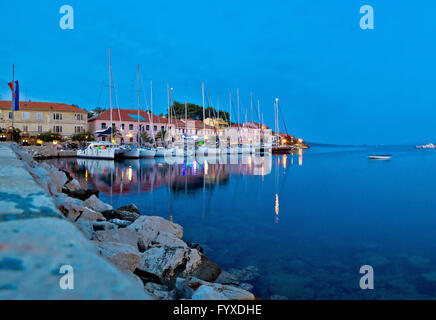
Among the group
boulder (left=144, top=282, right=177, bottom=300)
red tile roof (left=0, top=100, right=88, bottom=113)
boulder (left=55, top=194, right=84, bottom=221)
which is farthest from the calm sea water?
red tile roof (left=0, top=100, right=88, bottom=113)

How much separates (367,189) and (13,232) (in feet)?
74.7

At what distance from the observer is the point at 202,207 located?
13.6m

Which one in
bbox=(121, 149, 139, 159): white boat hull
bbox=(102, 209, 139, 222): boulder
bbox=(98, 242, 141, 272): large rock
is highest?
bbox=(121, 149, 139, 159): white boat hull

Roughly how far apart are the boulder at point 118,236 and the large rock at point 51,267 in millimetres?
3839

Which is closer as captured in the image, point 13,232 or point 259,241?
point 13,232

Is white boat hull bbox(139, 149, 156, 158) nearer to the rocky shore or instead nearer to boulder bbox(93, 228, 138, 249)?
the rocky shore

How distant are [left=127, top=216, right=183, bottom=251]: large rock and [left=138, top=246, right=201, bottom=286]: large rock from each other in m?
0.91

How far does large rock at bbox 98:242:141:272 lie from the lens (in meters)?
4.63

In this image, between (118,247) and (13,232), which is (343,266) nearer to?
(118,247)

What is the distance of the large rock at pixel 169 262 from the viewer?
16.9ft

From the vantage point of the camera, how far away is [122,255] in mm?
4715

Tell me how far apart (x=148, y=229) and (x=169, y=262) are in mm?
1868
